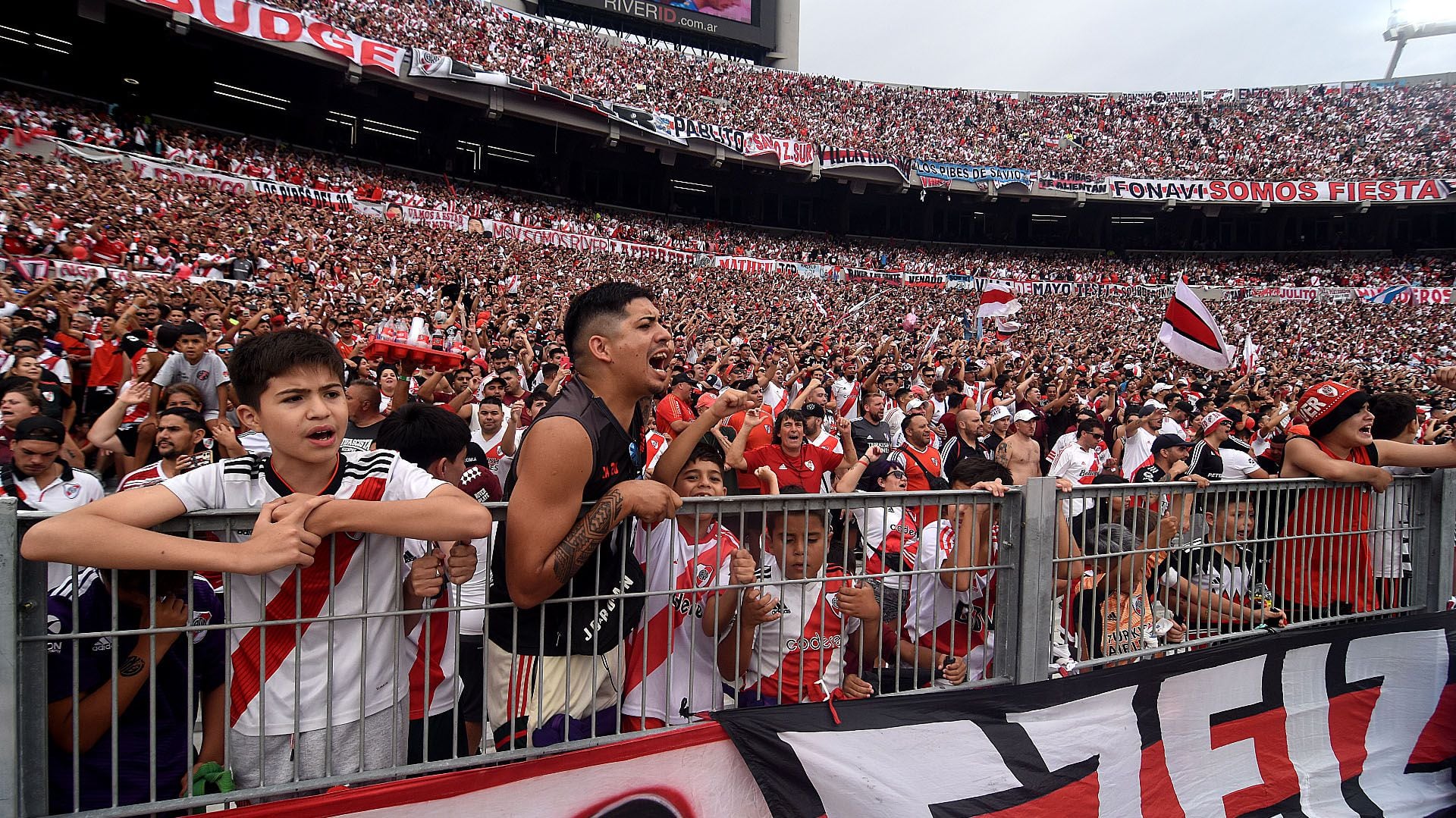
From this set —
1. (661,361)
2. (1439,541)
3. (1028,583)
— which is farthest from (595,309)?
(1439,541)

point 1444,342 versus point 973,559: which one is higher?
point 1444,342

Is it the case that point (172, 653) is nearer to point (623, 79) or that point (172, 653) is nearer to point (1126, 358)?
point (1126, 358)

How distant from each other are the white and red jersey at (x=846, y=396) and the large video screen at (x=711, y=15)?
37.4m

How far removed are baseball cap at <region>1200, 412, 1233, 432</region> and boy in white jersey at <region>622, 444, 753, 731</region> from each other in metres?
7.64

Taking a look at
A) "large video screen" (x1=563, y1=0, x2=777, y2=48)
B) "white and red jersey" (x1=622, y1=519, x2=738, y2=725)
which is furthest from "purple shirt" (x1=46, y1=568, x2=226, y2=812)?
"large video screen" (x1=563, y1=0, x2=777, y2=48)

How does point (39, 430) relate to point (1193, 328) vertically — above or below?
below

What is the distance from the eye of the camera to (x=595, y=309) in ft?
8.31

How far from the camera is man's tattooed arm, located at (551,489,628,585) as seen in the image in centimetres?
214

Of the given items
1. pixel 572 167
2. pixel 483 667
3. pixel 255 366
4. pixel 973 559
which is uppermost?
pixel 572 167

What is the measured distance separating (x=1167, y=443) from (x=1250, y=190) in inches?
1581

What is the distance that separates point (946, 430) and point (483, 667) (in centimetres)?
734

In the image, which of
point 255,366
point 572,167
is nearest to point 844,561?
point 255,366

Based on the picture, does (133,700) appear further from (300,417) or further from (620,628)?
(620,628)

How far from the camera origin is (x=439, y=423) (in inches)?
138
